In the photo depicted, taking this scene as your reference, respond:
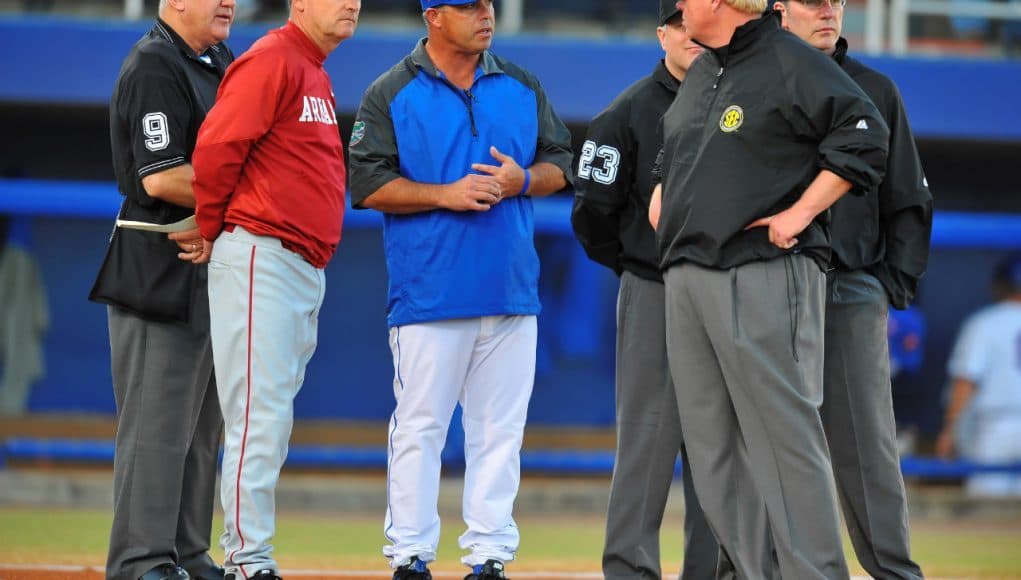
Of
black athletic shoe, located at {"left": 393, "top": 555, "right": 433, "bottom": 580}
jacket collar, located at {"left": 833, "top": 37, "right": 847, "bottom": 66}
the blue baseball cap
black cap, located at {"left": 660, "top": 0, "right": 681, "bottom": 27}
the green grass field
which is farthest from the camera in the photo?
the green grass field

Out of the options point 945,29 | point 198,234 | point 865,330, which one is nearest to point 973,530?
point 945,29

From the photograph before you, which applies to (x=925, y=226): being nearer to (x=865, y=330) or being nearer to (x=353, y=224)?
(x=865, y=330)

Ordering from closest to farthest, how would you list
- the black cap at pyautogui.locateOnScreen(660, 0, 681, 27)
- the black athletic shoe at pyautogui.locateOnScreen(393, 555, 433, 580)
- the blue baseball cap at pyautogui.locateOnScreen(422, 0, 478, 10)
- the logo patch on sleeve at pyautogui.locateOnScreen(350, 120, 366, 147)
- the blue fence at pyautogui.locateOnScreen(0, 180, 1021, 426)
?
the black athletic shoe at pyautogui.locateOnScreen(393, 555, 433, 580) < the blue baseball cap at pyautogui.locateOnScreen(422, 0, 478, 10) < the logo patch on sleeve at pyautogui.locateOnScreen(350, 120, 366, 147) < the black cap at pyautogui.locateOnScreen(660, 0, 681, 27) < the blue fence at pyautogui.locateOnScreen(0, 180, 1021, 426)

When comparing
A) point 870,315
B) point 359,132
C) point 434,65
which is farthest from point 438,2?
point 870,315

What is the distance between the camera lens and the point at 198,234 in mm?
4773

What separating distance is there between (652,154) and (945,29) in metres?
8.69

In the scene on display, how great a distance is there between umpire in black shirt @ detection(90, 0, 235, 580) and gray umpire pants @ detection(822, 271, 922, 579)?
213cm

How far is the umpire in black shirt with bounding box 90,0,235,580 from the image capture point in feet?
15.6

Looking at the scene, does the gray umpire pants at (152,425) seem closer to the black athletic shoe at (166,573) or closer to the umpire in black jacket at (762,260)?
the black athletic shoe at (166,573)

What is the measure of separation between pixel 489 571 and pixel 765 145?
1.64 metres

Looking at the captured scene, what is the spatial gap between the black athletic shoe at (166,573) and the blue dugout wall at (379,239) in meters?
6.08

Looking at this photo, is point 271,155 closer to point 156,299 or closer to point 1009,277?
point 156,299

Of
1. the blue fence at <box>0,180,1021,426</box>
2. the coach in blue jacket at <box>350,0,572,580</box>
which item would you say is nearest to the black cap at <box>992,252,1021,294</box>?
the blue fence at <box>0,180,1021,426</box>

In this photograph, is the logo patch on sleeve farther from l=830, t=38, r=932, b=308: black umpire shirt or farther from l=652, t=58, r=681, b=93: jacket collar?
l=830, t=38, r=932, b=308: black umpire shirt
